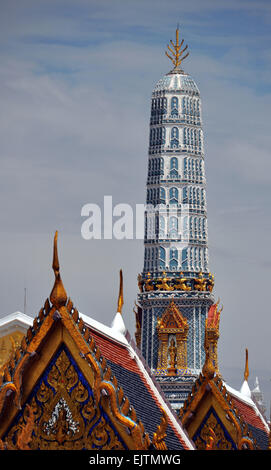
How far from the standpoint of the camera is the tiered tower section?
4856 centimetres

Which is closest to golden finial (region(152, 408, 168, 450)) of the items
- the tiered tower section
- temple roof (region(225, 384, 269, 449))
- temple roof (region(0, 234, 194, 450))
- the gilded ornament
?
temple roof (region(0, 234, 194, 450))

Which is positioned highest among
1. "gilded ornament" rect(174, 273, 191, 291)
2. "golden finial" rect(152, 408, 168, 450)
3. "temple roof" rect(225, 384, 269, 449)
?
"gilded ornament" rect(174, 273, 191, 291)

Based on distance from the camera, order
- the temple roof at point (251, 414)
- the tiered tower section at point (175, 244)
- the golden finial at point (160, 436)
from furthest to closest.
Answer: the tiered tower section at point (175, 244)
the temple roof at point (251, 414)
the golden finial at point (160, 436)

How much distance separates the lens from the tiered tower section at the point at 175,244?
4856cm

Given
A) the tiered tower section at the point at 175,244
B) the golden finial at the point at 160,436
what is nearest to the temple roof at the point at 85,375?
the golden finial at the point at 160,436

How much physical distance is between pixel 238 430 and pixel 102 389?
11.6 ft

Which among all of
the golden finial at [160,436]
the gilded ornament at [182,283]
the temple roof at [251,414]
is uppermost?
the gilded ornament at [182,283]

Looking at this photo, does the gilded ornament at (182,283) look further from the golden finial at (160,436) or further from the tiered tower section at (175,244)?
the golden finial at (160,436)

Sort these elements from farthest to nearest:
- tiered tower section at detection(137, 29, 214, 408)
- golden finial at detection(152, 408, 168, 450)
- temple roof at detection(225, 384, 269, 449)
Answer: tiered tower section at detection(137, 29, 214, 408) < temple roof at detection(225, 384, 269, 449) < golden finial at detection(152, 408, 168, 450)

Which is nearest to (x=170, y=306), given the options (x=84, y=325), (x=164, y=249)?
(x=164, y=249)

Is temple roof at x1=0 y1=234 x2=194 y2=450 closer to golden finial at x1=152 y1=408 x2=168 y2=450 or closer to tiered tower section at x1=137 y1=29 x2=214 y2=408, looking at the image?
golden finial at x1=152 y1=408 x2=168 y2=450

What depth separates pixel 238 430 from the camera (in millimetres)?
17234

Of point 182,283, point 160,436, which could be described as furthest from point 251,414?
point 182,283
